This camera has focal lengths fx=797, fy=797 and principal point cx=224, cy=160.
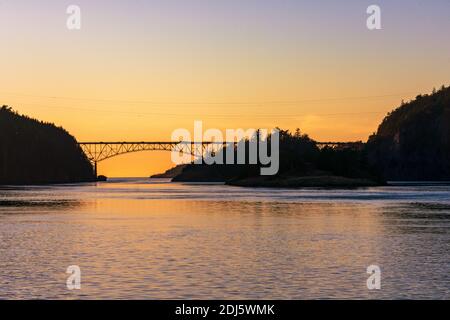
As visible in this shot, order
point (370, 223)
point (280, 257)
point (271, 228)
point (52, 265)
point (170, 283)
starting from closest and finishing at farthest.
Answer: point (170, 283) < point (52, 265) < point (280, 257) < point (271, 228) < point (370, 223)

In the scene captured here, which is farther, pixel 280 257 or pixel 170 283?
pixel 280 257

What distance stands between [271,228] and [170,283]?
2768 cm

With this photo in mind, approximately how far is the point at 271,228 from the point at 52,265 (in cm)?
2423

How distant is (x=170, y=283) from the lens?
2703 centimetres

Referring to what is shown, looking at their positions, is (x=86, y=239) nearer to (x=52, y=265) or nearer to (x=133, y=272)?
(x=52, y=265)

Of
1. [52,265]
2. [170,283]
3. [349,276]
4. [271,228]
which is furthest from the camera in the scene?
[271,228]

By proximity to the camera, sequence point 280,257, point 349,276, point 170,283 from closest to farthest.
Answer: point 170,283 < point 349,276 < point 280,257
